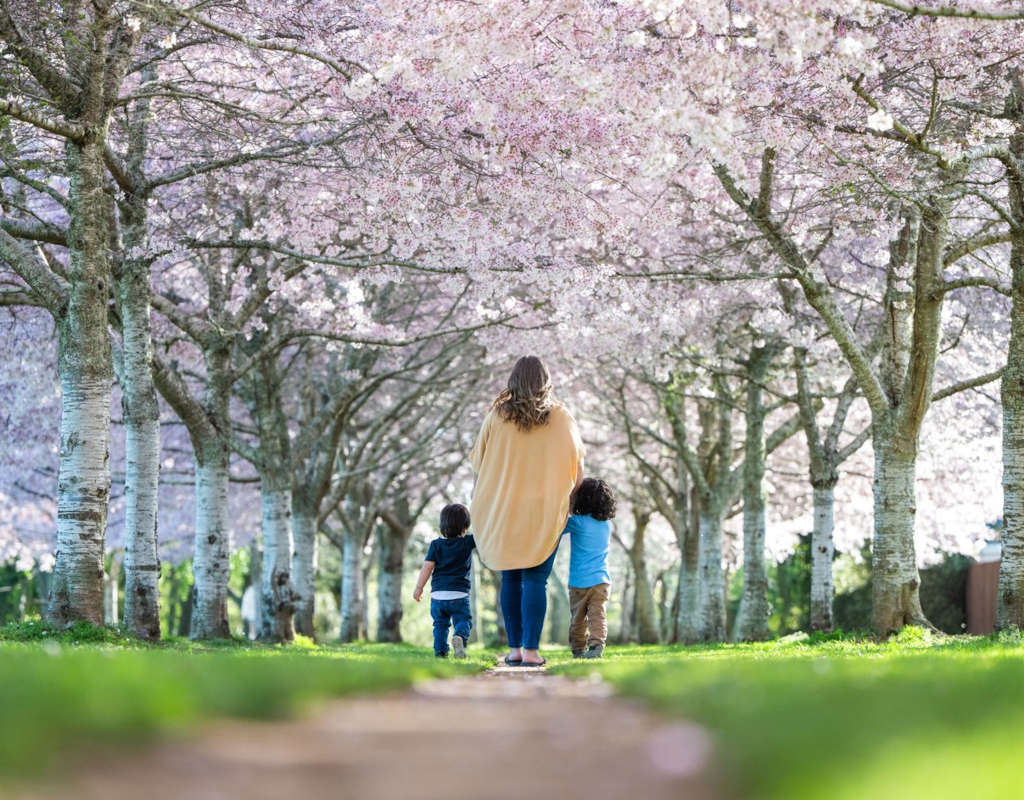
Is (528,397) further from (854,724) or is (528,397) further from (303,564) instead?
(303,564)

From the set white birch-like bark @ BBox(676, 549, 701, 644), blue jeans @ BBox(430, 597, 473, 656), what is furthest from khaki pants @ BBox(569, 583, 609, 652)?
white birch-like bark @ BBox(676, 549, 701, 644)

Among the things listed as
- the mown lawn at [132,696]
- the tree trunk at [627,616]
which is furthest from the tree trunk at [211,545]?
the tree trunk at [627,616]

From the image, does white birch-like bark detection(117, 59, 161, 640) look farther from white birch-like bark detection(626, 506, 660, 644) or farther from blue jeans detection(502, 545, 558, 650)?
white birch-like bark detection(626, 506, 660, 644)

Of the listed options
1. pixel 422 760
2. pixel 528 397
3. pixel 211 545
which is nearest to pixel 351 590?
pixel 211 545

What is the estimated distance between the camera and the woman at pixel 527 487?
33.5 feet

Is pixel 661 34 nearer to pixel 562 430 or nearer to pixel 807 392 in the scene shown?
pixel 562 430

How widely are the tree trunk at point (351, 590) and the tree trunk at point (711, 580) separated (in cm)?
991

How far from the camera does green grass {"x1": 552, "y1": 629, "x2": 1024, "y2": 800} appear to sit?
2947 mm

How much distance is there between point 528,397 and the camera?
10.2 m

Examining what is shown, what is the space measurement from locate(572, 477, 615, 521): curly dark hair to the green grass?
201 inches

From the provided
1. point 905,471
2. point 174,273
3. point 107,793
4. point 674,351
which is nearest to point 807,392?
point 674,351

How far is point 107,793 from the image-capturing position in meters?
3.07

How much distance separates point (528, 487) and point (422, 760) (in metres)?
6.73

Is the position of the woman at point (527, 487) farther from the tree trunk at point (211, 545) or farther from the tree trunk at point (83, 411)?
the tree trunk at point (211, 545)
